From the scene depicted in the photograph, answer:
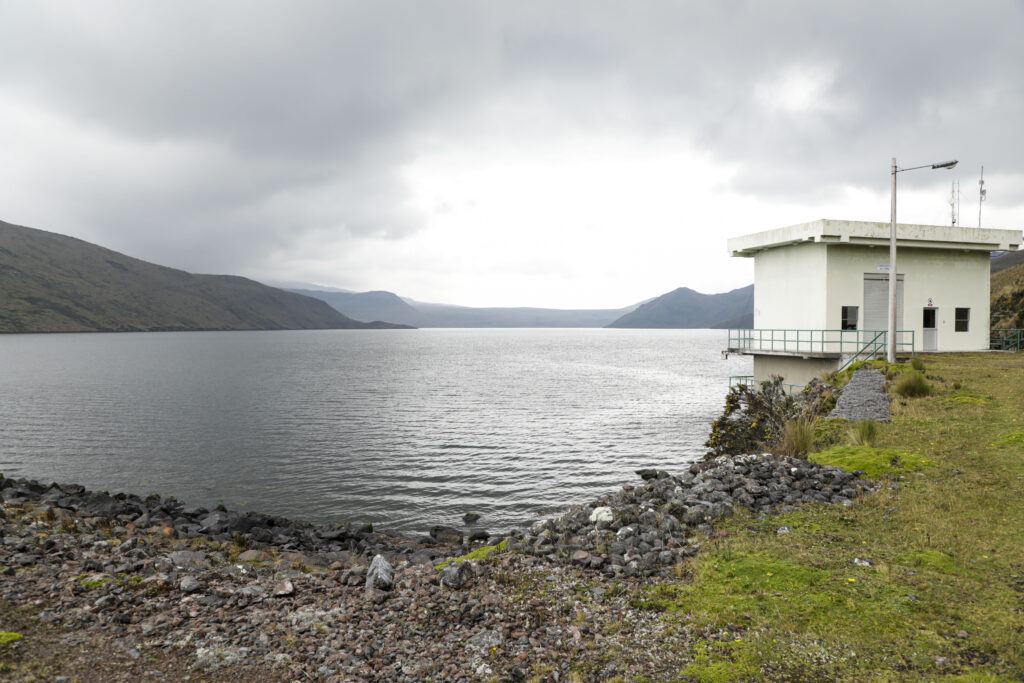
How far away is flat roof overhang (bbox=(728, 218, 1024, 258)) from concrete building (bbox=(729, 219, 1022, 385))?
57 mm

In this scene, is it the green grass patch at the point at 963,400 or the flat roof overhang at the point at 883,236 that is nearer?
the green grass patch at the point at 963,400

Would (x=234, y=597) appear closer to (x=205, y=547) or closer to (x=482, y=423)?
(x=205, y=547)

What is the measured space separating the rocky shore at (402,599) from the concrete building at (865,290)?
76.3 ft

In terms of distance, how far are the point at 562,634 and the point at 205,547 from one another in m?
10.1

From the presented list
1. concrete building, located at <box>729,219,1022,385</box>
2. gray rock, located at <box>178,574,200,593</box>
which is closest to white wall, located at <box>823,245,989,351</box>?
concrete building, located at <box>729,219,1022,385</box>

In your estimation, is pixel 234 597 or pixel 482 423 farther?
pixel 482 423

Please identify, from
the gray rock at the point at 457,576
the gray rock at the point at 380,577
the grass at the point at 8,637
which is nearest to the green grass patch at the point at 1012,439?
the gray rock at the point at 457,576

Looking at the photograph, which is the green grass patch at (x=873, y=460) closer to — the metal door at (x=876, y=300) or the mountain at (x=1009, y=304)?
the metal door at (x=876, y=300)

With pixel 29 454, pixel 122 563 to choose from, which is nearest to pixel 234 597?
pixel 122 563

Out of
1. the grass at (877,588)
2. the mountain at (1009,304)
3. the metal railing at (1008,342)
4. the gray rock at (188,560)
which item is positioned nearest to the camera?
the grass at (877,588)

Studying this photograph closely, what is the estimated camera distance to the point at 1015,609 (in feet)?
21.0

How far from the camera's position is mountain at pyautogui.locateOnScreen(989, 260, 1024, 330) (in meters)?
51.5

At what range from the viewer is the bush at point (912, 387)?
1977cm

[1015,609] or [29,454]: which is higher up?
[1015,609]
